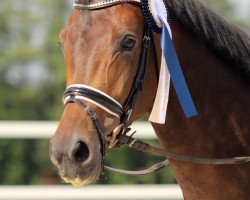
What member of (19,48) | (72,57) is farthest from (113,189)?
(19,48)

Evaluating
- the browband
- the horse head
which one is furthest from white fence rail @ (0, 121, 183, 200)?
the browband

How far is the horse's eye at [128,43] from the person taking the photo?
3027 millimetres

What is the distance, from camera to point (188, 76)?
3316 mm

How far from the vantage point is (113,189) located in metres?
5.66

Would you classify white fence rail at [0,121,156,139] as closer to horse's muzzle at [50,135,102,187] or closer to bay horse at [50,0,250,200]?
bay horse at [50,0,250,200]

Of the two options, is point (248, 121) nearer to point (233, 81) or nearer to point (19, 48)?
point (233, 81)

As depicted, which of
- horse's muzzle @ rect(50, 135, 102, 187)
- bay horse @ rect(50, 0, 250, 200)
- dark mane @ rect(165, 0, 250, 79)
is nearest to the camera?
horse's muzzle @ rect(50, 135, 102, 187)

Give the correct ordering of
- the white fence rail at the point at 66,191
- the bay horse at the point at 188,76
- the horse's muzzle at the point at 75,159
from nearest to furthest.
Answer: the horse's muzzle at the point at 75,159 < the bay horse at the point at 188,76 < the white fence rail at the point at 66,191

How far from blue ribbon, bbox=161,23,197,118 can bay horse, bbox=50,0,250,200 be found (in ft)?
0.23

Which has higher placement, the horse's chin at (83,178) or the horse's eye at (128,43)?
the horse's eye at (128,43)

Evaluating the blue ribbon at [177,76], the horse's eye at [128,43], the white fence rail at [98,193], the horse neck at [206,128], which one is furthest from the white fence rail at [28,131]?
the horse's eye at [128,43]

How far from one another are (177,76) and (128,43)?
286 mm

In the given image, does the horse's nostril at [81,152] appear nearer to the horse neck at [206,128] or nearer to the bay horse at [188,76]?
the bay horse at [188,76]

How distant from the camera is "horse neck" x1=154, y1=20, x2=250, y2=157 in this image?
3.29 metres
